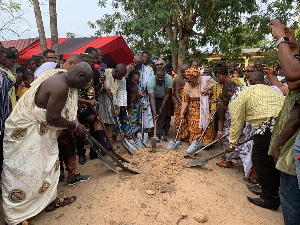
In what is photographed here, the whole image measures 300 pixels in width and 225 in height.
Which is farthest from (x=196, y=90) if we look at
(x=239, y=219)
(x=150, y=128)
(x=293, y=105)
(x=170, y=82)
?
(x=293, y=105)

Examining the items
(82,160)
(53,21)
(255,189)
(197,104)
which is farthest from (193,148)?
(53,21)

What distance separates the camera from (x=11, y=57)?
4.28m

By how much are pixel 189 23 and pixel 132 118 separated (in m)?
6.76

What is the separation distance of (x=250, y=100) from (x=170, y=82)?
9.07 ft

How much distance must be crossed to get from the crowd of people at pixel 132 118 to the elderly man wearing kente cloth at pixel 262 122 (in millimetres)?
11

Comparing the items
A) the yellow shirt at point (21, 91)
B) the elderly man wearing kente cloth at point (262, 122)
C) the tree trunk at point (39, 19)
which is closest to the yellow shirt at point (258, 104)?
the elderly man wearing kente cloth at point (262, 122)

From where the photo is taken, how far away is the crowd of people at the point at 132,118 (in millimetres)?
1940

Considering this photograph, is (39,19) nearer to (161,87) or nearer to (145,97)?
(145,97)

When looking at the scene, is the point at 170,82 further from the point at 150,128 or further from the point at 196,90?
the point at 150,128

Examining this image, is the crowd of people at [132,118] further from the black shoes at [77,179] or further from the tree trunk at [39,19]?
the tree trunk at [39,19]

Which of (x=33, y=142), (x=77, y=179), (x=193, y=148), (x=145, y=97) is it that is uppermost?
(x=145, y=97)

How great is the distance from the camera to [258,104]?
295 cm

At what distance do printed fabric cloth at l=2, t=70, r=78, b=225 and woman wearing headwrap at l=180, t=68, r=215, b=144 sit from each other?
3.05 meters

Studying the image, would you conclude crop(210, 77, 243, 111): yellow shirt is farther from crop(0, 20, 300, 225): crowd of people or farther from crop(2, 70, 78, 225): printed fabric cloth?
crop(2, 70, 78, 225): printed fabric cloth
